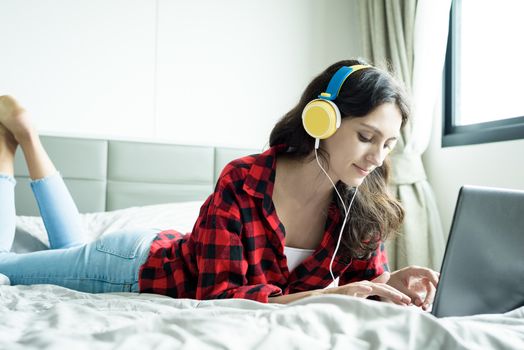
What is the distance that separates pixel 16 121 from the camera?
1.73 meters

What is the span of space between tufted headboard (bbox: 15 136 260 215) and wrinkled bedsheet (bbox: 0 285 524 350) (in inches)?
55.1

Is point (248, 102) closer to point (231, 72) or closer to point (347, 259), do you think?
point (231, 72)

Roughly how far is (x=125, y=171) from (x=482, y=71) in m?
1.70

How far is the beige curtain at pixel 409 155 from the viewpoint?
2396 millimetres

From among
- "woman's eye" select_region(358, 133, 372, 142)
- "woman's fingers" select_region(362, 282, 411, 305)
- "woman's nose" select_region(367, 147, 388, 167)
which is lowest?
"woman's fingers" select_region(362, 282, 411, 305)

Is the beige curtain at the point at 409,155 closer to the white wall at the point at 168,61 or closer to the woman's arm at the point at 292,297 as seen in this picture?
the white wall at the point at 168,61

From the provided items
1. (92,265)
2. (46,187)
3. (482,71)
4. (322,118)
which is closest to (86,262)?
(92,265)

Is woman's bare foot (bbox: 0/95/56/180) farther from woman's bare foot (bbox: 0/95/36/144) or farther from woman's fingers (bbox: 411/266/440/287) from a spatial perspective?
woman's fingers (bbox: 411/266/440/287)

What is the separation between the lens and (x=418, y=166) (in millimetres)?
2500

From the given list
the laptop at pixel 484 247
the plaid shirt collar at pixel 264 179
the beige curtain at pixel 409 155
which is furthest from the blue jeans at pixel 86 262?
the beige curtain at pixel 409 155

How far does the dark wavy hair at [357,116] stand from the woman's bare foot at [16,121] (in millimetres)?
873

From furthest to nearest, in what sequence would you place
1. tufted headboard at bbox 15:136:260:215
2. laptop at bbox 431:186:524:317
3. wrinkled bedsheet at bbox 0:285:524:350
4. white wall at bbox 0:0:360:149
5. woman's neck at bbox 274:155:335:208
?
white wall at bbox 0:0:360:149 → tufted headboard at bbox 15:136:260:215 → woman's neck at bbox 274:155:335:208 → laptop at bbox 431:186:524:317 → wrinkled bedsheet at bbox 0:285:524:350

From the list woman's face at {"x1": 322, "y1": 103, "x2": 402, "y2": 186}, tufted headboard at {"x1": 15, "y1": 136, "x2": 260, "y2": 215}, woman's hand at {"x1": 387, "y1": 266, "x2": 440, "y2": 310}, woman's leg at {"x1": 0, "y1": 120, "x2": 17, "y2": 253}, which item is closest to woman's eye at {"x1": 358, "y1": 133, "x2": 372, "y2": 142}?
woman's face at {"x1": 322, "y1": 103, "x2": 402, "y2": 186}

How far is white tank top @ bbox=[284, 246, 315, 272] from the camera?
1.34 m
